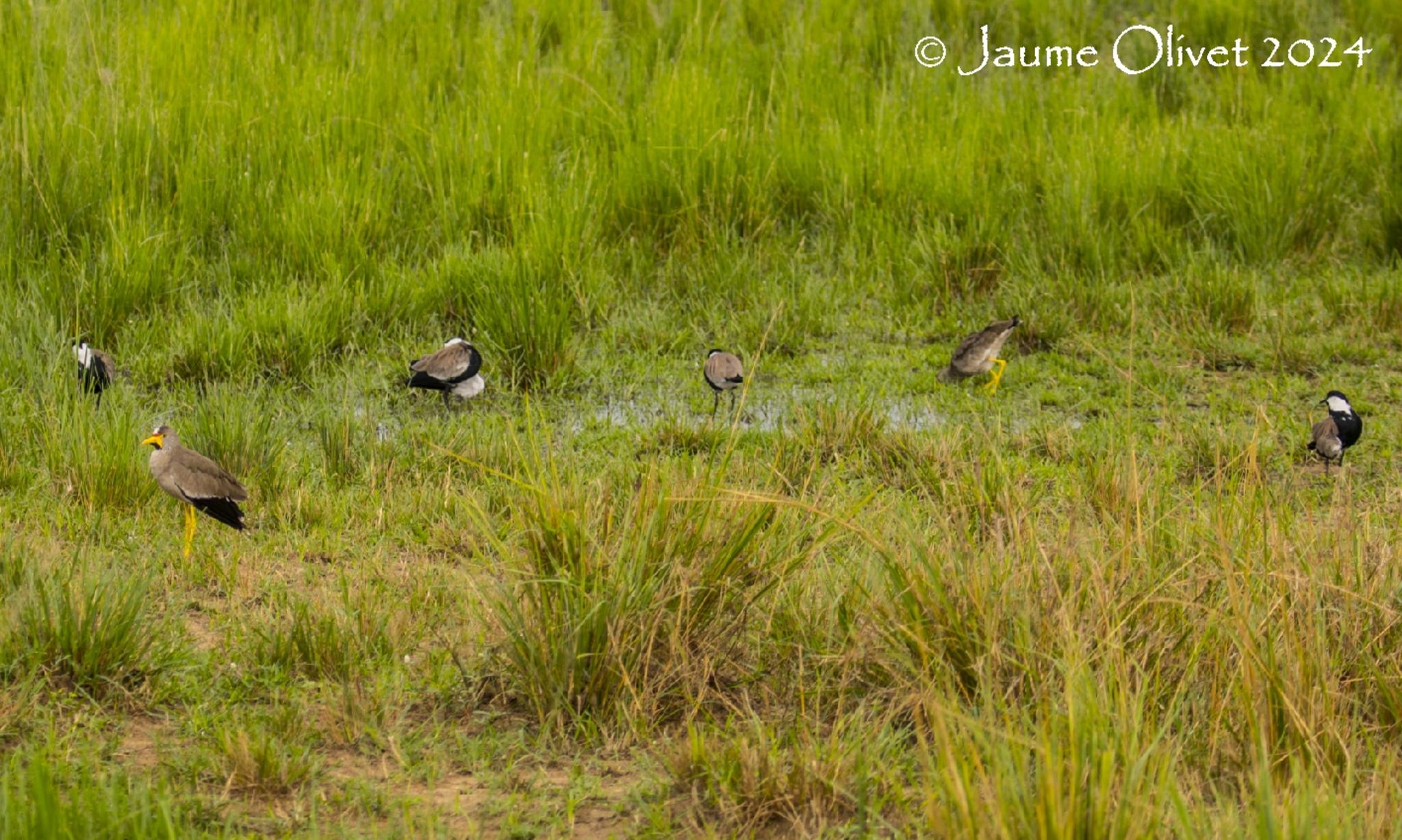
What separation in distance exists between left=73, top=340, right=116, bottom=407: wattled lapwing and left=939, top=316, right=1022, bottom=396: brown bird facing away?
379 cm

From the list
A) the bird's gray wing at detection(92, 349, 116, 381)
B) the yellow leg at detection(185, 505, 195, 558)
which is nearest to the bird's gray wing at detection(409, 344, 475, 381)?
the bird's gray wing at detection(92, 349, 116, 381)

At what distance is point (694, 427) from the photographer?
6656 millimetres

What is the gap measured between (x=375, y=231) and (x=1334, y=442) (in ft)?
16.0

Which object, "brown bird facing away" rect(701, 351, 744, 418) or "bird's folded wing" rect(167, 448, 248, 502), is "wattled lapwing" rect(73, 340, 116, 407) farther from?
"brown bird facing away" rect(701, 351, 744, 418)

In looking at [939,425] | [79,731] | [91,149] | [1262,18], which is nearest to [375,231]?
[91,149]

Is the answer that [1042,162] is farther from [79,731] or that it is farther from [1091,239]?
[79,731]

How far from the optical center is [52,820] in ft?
10.2

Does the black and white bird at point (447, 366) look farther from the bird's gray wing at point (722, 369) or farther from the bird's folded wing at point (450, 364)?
the bird's gray wing at point (722, 369)

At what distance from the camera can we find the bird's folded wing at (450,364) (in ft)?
22.2

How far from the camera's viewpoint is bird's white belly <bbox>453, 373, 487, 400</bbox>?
Result: 687 cm

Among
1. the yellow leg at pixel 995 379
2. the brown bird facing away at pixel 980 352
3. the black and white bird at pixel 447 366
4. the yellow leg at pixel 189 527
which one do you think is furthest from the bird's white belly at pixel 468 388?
the yellow leg at pixel 995 379

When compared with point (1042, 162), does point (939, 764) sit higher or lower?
higher

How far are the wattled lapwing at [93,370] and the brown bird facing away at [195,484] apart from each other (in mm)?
1209

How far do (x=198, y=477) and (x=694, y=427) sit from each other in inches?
89.0
